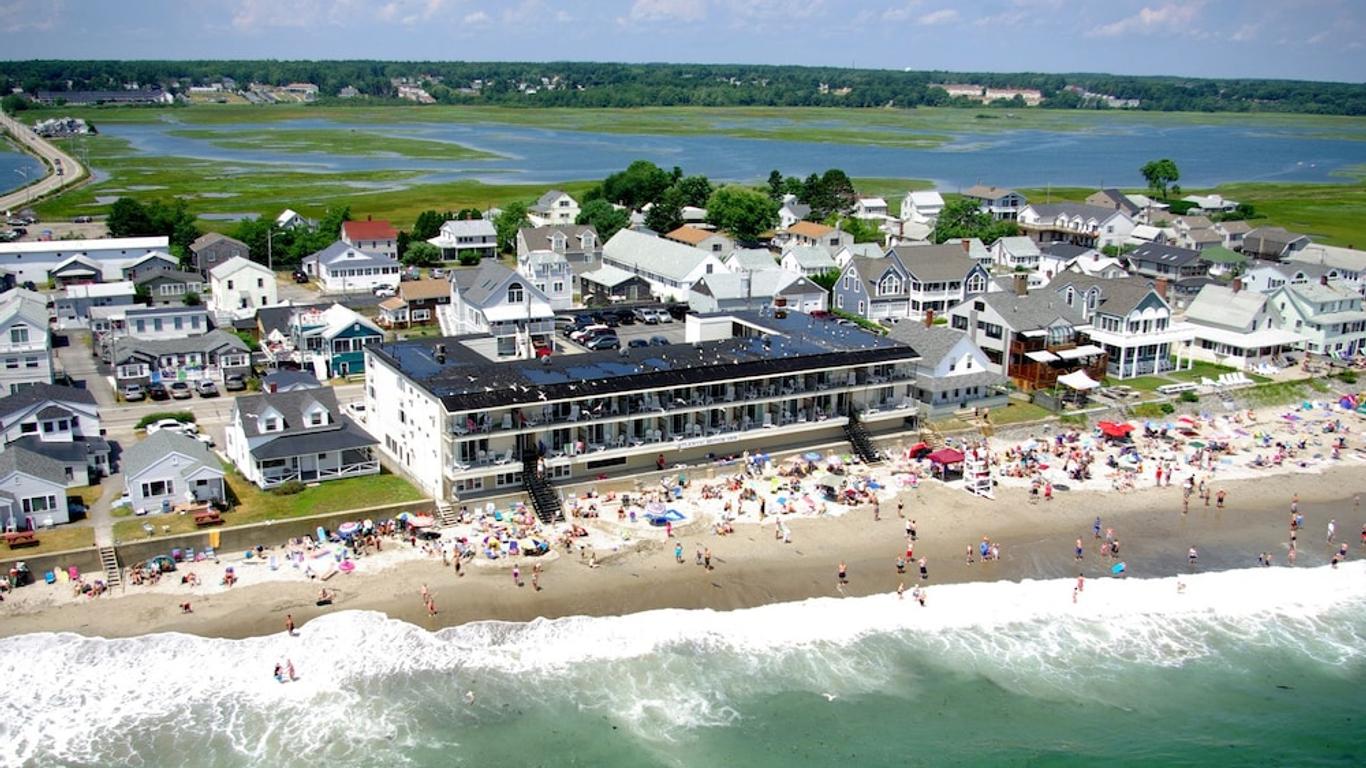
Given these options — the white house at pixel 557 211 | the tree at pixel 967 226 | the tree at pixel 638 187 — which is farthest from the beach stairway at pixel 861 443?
the tree at pixel 638 187

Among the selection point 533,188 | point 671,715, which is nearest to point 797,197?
point 533,188

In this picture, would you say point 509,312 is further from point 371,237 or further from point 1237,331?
point 1237,331

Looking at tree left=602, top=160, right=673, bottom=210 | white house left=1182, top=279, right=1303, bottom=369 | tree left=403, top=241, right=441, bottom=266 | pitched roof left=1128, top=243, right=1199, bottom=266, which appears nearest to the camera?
white house left=1182, top=279, right=1303, bottom=369

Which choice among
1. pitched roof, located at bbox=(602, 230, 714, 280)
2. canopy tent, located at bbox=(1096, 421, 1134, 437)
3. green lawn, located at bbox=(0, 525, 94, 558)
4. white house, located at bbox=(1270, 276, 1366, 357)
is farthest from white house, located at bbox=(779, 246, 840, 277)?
green lawn, located at bbox=(0, 525, 94, 558)

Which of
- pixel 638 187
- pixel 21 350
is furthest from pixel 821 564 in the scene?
pixel 638 187

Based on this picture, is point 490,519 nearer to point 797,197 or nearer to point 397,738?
point 397,738

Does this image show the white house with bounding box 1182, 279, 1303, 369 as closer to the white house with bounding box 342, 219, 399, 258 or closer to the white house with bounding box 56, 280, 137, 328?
the white house with bounding box 342, 219, 399, 258

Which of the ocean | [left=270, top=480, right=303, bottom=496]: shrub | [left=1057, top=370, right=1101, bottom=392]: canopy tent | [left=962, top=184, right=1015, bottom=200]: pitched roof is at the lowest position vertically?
the ocean
